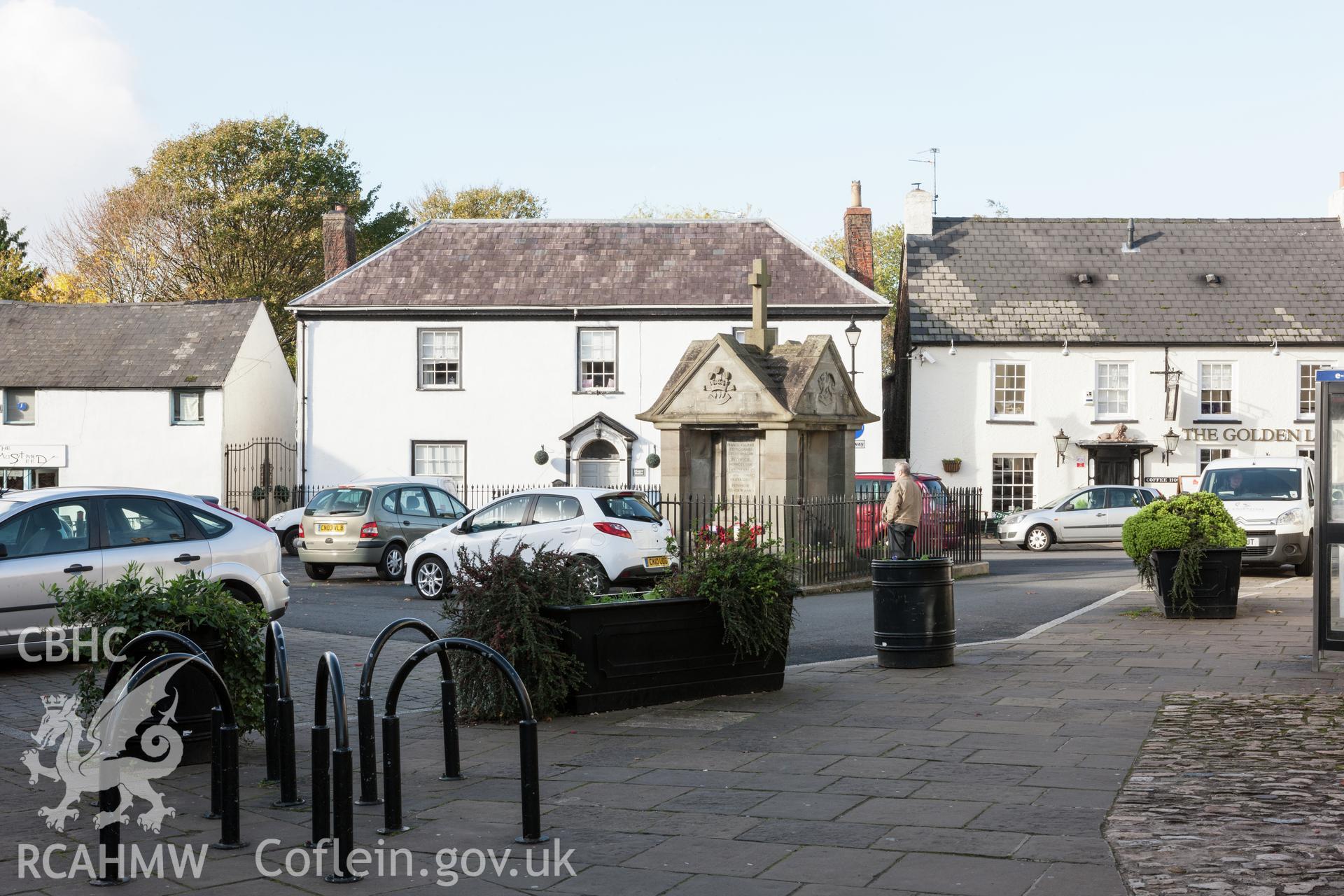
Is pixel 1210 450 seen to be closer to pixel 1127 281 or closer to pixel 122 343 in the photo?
pixel 1127 281

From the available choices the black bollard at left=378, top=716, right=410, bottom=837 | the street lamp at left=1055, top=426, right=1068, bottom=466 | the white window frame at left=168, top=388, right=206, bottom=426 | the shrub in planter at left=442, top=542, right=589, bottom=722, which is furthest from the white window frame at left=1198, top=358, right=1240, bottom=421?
the black bollard at left=378, top=716, right=410, bottom=837

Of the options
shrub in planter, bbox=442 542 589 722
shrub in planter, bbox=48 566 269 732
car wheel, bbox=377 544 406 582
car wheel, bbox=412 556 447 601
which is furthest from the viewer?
car wheel, bbox=377 544 406 582

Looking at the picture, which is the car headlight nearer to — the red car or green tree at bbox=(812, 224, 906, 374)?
the red car

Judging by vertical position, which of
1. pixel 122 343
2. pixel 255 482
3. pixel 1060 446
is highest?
pixel 122 343

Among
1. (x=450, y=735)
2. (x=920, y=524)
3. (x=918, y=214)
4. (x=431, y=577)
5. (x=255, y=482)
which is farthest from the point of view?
(x=918, y=214)

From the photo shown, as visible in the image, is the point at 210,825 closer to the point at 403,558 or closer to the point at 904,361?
the point at 403,558

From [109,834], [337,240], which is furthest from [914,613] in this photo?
[337,240]

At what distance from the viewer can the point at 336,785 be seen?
18.4ft

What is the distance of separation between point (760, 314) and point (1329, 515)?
36.3ft

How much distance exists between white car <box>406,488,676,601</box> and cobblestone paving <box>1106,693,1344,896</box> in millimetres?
9193

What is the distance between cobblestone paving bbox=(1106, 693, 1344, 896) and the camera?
17.3ft

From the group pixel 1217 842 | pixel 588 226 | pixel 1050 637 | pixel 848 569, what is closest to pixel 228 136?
pixel 588 226

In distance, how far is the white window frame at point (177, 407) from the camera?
3744cm

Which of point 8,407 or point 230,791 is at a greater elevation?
A: point 8,407
